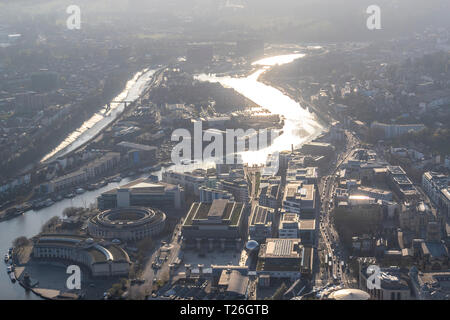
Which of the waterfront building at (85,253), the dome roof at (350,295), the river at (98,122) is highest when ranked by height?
the river at (98,122)

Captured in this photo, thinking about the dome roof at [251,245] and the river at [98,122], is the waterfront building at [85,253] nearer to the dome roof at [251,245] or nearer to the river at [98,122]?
the dome roof at [251,245]

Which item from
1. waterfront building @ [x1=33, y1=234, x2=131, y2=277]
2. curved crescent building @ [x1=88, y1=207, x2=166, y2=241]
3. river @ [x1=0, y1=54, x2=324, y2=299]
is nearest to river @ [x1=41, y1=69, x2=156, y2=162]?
river @ [x1=0, y1=54, x2=324, y2=299]

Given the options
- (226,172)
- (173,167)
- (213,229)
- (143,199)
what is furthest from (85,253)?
(173,167)

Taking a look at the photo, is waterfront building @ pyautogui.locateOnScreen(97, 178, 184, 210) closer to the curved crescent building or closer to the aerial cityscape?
the aerial cityscape

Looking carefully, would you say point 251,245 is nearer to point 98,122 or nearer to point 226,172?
point 226,172

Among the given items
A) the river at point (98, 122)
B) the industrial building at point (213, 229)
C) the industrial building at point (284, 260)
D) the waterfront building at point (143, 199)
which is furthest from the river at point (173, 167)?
the industrial building at point (284, 260)
